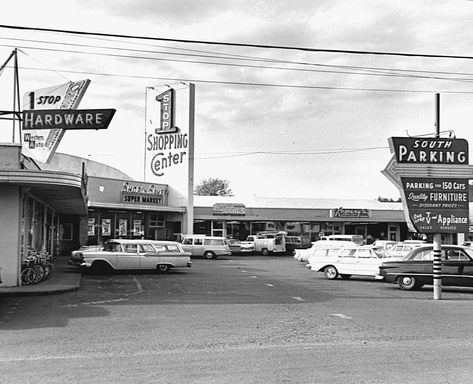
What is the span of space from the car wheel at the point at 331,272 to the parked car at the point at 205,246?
56.3 ft

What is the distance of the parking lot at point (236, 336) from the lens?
790 cm

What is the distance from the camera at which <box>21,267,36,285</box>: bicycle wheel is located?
18.9m

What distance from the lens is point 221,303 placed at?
613 inches

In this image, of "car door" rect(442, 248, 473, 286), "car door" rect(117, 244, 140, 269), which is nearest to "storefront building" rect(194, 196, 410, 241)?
"car door" rect(117, 244, 140, 269)

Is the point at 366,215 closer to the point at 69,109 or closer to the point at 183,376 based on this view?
the point at 69,109

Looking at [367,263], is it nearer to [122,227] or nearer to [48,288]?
[48,288]

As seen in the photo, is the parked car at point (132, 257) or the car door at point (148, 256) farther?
the car door at point (148, 256)

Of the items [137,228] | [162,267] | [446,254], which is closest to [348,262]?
[446,254]

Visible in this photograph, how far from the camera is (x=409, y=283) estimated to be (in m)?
20.2

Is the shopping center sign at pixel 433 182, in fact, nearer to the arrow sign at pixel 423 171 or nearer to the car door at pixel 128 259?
the arrow sign at pixel 423 171

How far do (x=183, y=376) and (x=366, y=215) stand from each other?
4877cm

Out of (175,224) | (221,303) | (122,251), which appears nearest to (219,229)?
(175,224)

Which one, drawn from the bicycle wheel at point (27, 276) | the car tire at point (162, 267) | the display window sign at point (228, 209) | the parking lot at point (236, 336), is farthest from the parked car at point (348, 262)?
the display window sign at point (228, 209)

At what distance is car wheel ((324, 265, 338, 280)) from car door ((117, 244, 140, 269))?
26.7 feet
